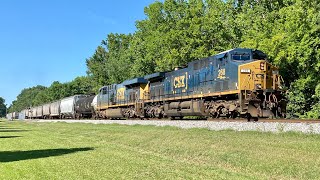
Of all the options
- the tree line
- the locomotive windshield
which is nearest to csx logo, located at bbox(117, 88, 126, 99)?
the tree line

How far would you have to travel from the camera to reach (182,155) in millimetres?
12234

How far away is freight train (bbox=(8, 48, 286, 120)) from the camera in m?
19.7

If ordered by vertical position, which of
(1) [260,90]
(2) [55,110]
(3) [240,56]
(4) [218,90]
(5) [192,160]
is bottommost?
(5) [192,160]

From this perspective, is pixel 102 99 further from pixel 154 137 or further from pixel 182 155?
pixel 182 155

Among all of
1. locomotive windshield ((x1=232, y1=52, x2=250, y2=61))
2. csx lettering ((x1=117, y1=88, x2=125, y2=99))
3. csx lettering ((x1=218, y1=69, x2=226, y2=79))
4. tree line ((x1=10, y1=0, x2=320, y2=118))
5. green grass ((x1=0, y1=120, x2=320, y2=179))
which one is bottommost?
green grass ((x1=0, y1=120, x2=320, y2=179))

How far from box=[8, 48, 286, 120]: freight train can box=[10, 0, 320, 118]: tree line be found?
29.7 ft

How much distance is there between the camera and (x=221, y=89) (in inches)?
857

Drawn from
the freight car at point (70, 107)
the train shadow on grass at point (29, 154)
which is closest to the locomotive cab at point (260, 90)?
the train shadow on grass at point (29, 154)

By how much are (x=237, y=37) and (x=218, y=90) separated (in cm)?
1865

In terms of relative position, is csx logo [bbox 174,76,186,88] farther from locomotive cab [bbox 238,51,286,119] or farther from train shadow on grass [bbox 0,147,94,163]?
train shadow on grass [bbox 0,147,94,163]

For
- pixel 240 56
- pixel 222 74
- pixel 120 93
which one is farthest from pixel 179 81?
pixel 120 93

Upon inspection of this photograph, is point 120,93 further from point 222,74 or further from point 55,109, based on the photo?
point 55,109

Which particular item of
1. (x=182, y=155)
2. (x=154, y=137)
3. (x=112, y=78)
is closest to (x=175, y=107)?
(x=154, y=137)

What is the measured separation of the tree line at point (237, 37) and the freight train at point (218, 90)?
9040 millimetres
